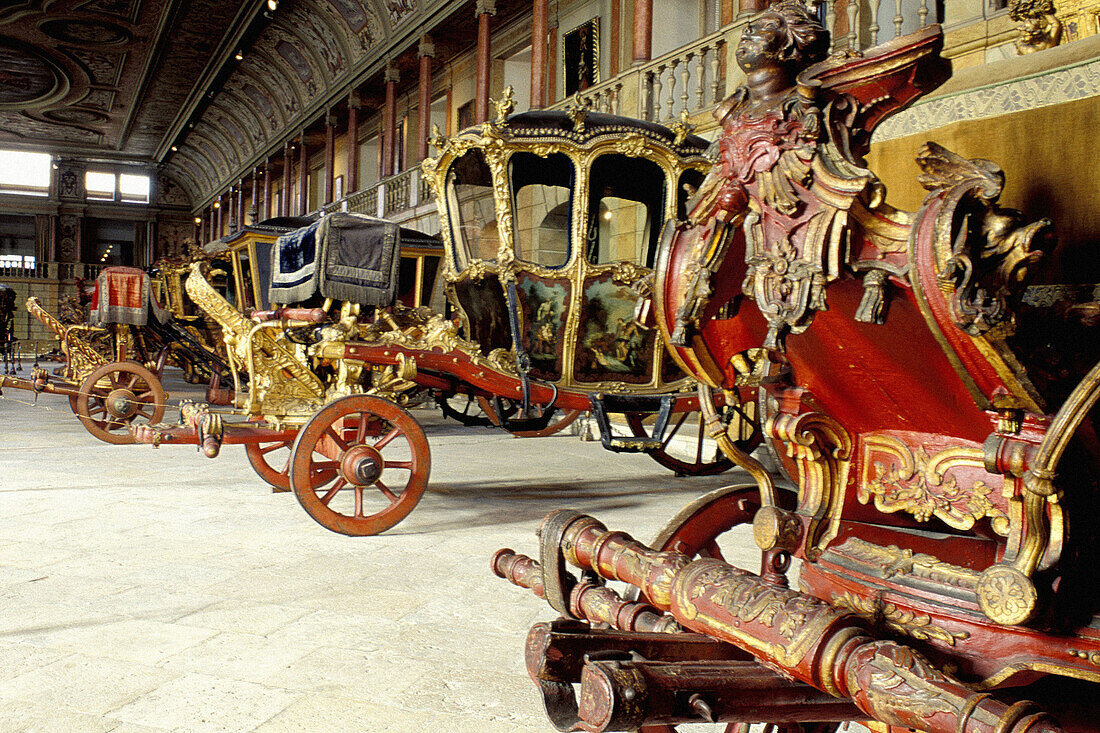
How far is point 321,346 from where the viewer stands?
14.6ft

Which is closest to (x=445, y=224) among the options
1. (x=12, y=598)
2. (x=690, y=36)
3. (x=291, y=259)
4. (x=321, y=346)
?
(x=321, y=346)

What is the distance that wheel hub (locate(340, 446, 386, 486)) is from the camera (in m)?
4.22

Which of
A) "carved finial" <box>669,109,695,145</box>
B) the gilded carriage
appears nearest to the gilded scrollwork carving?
the gilded carriage

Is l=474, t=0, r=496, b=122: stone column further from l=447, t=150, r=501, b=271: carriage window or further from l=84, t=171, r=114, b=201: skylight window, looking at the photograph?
l=84, t=171, r=114, b=201: skylight window

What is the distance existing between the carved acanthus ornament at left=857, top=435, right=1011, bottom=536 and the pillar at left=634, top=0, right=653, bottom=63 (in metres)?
8.49

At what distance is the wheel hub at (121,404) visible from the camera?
24.0ft

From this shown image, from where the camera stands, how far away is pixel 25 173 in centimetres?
3628

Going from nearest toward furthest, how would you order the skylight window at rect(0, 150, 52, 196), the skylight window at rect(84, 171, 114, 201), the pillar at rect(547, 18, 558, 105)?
the pillar at rect(547, 18, 558, 105), the skylight window at rect(0, 150, 52, 196), the skylight window at rect(84, 171, 114, 201)

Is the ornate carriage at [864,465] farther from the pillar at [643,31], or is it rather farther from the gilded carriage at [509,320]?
the pillar at [643,31]

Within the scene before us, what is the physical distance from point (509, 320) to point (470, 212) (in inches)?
30.0

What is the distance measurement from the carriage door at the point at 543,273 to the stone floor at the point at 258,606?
98 centimetres

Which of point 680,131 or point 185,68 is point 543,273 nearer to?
point 680,131

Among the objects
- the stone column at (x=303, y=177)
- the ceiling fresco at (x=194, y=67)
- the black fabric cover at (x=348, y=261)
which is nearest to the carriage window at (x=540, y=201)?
the black fabric cover at (x=348, y=261)

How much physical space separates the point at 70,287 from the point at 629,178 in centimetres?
3710
